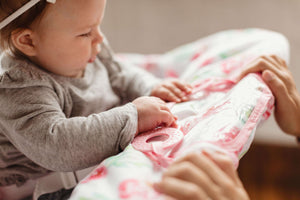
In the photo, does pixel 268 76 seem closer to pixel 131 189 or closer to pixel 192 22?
pixel 131 189

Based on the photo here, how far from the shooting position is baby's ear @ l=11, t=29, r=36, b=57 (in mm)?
681

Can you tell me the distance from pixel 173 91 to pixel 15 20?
1.24ft

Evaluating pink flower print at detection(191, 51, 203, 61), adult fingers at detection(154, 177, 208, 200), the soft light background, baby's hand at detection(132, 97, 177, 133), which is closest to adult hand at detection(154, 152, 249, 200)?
adult fingers at detection(154, 177, 208, 200)

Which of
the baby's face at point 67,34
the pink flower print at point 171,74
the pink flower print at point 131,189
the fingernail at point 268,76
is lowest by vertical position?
the pink flower print at point 171,74

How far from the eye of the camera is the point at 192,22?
4.99ft

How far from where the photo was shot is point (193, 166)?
519 mm

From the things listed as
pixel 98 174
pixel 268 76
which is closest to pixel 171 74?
pixel 268 76

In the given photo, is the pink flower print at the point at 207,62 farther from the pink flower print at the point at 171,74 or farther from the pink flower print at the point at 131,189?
the pink flower print at the point at 131,189

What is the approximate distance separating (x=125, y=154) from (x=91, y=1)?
0.30m

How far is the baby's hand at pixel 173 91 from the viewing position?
0.82 meters

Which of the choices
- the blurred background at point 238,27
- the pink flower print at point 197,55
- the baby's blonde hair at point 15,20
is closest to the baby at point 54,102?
the baby's blonde hair at point 15,20

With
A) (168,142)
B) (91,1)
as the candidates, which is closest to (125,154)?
(168,142)

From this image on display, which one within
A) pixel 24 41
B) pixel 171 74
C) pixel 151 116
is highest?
pixel 24 41

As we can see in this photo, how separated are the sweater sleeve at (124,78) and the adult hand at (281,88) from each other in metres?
0.26
